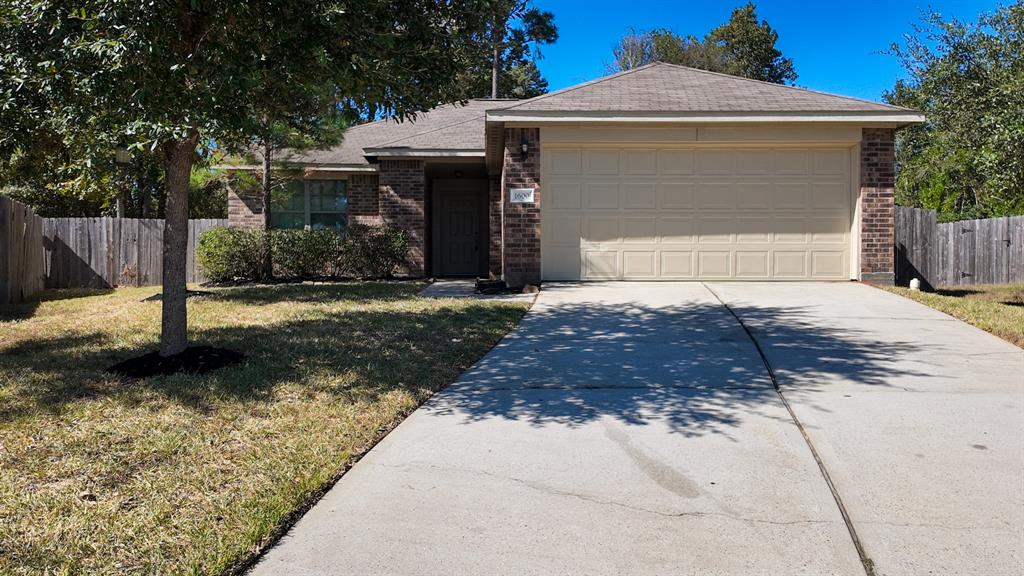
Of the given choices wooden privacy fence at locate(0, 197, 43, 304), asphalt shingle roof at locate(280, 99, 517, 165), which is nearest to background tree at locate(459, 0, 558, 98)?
asphalt shingle roof at locate(280, 99, 517, 165)

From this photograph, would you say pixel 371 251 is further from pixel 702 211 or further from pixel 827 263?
pixel 827 263

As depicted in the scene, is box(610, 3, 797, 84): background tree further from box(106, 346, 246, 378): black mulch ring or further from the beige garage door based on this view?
box(106, 346, 246, 378): black mulch ring

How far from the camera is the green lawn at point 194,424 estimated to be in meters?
3.21

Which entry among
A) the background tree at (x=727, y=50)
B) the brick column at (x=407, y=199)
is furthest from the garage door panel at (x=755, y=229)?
the background tree at (x=727, y=50)

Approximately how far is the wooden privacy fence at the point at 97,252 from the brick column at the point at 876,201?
1300 cm

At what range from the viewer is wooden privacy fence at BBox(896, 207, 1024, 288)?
45.7 feet

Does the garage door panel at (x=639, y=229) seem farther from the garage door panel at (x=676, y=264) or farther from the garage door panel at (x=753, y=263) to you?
the garage door panel at (x=753, y=263)

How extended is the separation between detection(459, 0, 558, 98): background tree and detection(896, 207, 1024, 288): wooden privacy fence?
26.8 feet

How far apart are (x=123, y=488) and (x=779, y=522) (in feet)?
10.6

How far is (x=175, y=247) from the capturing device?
6.64 meters

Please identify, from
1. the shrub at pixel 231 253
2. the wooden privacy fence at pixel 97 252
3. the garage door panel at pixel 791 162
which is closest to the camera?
the garage door panel at pixel 791 162

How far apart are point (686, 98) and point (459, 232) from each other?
6.93 metres

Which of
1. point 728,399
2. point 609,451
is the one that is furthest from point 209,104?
point 728,399

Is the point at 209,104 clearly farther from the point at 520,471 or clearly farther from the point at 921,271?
the point at 921,271
